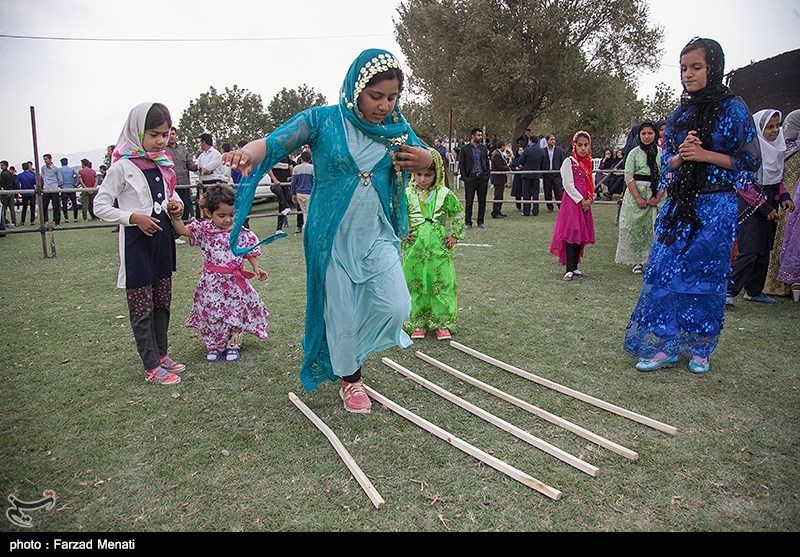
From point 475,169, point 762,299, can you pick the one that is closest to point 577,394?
point 762,299

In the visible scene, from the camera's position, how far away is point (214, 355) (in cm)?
430

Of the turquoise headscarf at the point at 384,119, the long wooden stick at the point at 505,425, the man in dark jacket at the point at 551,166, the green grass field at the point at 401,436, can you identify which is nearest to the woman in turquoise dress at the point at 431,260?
the green grass field at the point at 401,436

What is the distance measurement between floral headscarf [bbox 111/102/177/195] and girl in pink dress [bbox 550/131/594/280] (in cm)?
476

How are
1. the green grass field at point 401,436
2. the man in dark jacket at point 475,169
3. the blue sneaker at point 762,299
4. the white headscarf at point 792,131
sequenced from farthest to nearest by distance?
the man in dark jacket at point 475,169, the white headscarf at point 792,131, the blue sneaker at point 762,299, the green grass field at point 401,436

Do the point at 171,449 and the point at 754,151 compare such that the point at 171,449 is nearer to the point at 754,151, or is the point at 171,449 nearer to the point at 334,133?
the point at 334,133

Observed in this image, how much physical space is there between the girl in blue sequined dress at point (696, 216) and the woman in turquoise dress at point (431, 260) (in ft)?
5.20

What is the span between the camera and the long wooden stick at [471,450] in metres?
2.47

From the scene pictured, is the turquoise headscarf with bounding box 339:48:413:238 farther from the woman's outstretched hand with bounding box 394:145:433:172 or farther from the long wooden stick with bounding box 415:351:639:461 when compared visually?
the long wooden stick with bounding box 415:351:639:461

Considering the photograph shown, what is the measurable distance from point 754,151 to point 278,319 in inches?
165

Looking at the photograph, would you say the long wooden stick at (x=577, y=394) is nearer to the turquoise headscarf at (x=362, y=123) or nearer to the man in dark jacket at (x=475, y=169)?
the turquoise headscarf at (x=362, y=123)

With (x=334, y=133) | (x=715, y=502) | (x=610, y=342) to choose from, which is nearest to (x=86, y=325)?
(x=334, y=133)

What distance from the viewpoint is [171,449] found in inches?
116

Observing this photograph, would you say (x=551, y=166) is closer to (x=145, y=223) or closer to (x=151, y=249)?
(x=151, y=249)

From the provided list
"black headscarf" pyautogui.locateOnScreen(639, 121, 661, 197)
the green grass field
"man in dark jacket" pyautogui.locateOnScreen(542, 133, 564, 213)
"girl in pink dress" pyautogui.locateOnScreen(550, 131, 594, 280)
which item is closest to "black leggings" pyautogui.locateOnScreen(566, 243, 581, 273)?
"girl in pink dress" pyautogui.locateOnScreen(550, 131, 594, 280)
